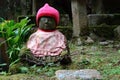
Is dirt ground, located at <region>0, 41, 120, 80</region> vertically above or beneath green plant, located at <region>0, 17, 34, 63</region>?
beneath

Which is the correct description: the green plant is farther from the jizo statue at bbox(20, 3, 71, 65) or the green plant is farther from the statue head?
the statue head

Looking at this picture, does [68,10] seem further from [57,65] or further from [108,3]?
[57,65]

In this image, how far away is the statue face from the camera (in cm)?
605

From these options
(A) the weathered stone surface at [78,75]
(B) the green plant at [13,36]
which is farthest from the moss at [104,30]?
(A) the weathered stone surface at [78,75]

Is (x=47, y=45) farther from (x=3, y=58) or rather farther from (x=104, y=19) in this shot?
(x=104, y=19)

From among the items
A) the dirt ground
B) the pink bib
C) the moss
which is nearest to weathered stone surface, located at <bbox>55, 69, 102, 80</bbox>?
the dirt ground

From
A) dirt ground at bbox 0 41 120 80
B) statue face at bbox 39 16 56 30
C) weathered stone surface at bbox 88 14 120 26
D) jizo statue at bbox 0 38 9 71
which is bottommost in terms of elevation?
dirt ground at bbox 0 41 120 80

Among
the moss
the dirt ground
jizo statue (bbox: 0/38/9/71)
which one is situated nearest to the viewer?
the dirt ground

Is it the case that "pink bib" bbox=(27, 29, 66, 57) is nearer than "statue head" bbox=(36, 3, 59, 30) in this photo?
Yes

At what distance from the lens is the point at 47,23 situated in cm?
605

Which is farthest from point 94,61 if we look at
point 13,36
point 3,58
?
point 3,58

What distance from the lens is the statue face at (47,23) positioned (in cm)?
605

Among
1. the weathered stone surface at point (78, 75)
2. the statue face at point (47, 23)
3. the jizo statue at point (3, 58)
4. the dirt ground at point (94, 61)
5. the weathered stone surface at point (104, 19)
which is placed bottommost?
the dirt ground at point (94, 61)

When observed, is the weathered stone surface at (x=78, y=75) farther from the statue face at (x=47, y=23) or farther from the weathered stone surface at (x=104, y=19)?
the weathered stone surface at (x=104, y=19)
